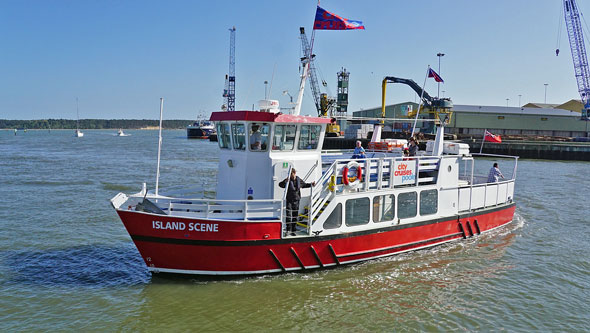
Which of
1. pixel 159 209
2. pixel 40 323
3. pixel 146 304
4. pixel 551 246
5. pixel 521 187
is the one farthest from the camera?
pixel 521 187

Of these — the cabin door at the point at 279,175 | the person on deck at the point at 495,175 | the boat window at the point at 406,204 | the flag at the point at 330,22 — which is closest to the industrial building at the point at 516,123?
the person on deck at the point at 495,175

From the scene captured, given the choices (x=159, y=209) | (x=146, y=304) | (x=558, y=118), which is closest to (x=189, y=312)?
(x=146, y=304)

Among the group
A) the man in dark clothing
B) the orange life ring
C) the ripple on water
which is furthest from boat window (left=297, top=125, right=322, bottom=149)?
the ripple on water

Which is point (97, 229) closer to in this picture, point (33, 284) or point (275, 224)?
point (33, 284)

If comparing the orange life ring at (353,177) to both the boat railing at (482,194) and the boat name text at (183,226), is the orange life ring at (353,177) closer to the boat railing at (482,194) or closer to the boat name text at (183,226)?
the boat name text at (183,226)

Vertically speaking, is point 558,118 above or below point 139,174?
above

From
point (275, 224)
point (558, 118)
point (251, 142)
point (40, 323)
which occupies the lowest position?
point (40, 323)

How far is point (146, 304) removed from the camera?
10.7 meters

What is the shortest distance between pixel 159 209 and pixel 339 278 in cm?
530

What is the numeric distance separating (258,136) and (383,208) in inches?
173

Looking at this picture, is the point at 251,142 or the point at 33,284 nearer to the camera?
the point at 33,284

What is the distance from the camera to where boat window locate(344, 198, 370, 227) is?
493 inches

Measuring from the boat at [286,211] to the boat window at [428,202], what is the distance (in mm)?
33

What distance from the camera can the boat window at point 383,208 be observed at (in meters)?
13.1
